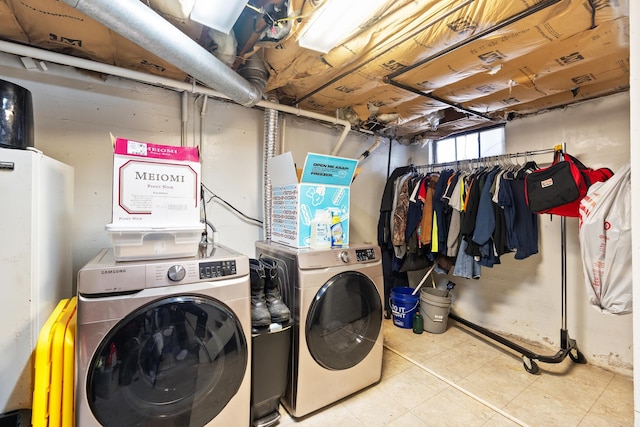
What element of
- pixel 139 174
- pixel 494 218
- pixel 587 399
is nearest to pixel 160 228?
pixel 139 174

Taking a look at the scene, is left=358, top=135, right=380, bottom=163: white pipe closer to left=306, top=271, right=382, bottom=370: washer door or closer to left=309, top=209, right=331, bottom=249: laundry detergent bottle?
left=309, top=209, right=331, bottom=249: laundry detergent bottle

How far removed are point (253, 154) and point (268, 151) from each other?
27 centimetres

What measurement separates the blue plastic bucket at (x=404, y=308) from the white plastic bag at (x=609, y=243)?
146cm

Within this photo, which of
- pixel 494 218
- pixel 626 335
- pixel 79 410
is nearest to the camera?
pixel 79 410

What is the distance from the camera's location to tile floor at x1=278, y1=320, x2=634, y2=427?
5.27ft

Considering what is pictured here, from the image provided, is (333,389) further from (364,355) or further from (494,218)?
(494,218)

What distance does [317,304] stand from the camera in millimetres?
1574

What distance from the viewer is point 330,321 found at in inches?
64.9

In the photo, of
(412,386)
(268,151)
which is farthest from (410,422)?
(268,151)

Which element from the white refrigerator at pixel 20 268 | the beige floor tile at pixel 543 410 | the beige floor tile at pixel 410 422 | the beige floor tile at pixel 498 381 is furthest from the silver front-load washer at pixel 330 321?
the white refrigerator at pixel 20 268

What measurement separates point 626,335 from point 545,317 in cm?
49

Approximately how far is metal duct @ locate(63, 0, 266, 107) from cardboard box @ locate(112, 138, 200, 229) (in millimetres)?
417

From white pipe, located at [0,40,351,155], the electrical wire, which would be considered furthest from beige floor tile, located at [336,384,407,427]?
white pipe, located at [0,40,351,155]

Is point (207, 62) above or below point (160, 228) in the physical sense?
above
